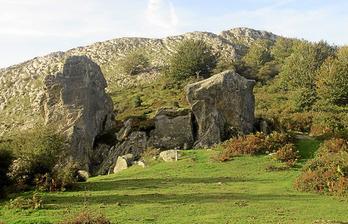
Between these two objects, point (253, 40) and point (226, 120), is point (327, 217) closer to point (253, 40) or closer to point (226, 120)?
point (226, 120)

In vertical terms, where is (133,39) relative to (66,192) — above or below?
above

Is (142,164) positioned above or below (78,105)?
below

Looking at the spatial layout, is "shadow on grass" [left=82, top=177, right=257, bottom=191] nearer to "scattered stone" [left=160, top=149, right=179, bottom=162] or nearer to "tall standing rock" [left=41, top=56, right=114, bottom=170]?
"scattered stone" [left=160, top=149, right=179, bottom=162]

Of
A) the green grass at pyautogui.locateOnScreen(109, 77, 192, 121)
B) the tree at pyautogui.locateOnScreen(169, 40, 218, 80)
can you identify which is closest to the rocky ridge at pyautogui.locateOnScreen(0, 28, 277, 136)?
the green grass at pyautogui.locateOnScreen(109, 77, 192, 121)

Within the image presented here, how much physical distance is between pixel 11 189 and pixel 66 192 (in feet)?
8.72

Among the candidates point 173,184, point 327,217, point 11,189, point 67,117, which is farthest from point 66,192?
point 67,117

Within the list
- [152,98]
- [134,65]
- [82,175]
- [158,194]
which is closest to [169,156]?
[82,175]

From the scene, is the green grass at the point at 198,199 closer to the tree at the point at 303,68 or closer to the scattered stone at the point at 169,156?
the scattered stone at the point at 169,156

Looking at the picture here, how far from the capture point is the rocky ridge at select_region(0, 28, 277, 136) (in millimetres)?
49194

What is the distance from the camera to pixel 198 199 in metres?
11.8

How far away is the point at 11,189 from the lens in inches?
507

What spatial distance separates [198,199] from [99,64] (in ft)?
295

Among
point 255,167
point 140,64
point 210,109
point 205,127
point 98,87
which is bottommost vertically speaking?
point 255,167

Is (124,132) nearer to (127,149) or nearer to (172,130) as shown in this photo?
(127,149)
